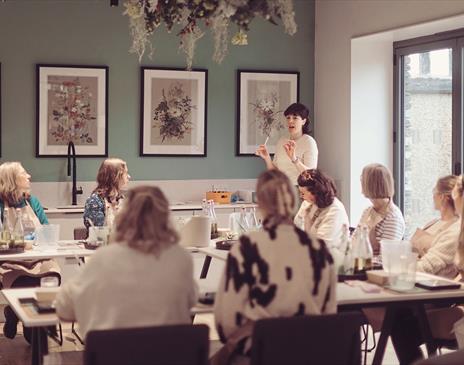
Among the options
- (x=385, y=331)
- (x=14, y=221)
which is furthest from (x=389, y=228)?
(x=14, y=221)

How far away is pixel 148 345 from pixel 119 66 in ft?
17.4

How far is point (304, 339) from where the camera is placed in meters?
3.08

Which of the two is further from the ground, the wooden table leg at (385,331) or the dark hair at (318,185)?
the dark hair at (318,185)

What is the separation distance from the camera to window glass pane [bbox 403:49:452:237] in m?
7.23

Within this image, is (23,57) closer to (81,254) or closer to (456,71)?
(81,254)

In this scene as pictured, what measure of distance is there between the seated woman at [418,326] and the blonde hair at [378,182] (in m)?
0.77

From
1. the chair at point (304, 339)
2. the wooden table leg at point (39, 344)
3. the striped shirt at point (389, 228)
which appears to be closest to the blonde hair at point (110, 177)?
the striped shirt at point (389, 228)

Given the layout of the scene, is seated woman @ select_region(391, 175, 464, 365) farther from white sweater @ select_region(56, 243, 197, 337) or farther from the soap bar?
white sweater @ select_region(56, 243, 197, 337)

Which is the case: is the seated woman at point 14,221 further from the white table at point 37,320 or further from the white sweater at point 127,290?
the white sweater at point 127,290

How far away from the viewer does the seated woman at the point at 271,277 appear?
10.5ft

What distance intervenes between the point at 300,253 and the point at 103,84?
495cm

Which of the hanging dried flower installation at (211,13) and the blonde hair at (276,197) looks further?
the hanging dried flower installation at (211,13)

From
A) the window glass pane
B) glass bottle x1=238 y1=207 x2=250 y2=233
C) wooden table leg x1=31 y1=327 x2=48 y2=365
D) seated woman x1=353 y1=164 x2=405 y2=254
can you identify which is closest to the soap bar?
seated woman x1=353 y1=164 x2=405 y2=254

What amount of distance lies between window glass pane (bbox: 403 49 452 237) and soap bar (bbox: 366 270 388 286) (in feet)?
10.6
